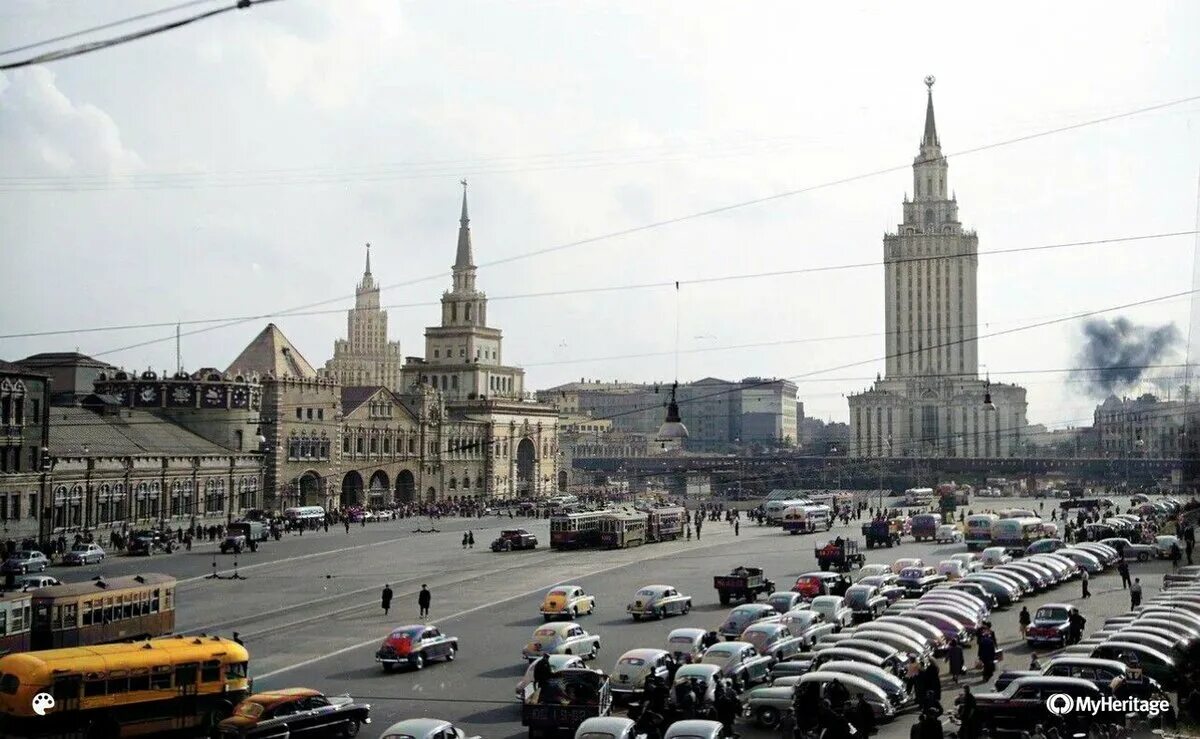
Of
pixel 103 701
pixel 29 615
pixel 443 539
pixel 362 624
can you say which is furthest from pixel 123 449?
pixel 103 701

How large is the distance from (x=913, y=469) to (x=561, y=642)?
121751 mm

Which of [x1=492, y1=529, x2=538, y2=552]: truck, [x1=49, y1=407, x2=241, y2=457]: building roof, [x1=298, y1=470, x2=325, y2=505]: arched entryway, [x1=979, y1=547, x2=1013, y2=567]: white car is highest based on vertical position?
[x1=49, y1=407, x2=241, y2=457]: building roof

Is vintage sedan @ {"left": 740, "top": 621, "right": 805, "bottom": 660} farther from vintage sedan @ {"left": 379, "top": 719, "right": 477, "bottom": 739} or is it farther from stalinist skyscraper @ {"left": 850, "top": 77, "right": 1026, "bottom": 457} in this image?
stalinist skyscraper @ {"left": 850, "top": 77, "right": 1026, "bottom": 457}

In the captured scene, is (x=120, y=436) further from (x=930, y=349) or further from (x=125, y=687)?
(x=930, y=349)

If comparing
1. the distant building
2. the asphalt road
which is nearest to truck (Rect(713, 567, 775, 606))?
the asphalt road

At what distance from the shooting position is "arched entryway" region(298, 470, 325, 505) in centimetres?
8456

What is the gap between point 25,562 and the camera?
44.6 meters

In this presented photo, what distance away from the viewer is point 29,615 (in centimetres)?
2734

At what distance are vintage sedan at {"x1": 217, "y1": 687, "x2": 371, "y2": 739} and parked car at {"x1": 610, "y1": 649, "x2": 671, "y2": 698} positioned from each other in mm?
4723

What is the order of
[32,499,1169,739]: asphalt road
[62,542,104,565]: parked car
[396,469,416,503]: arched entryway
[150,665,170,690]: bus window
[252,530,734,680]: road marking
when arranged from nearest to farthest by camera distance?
[150,665,170,690]: bus window, [32,499,1169,739]: asphalt road, [252,530,734,680]: road marking, [62,542,104,565]: parked car, [396,469,416,503]: arched entryway

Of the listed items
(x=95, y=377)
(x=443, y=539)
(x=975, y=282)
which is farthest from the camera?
(x=975, y=282)

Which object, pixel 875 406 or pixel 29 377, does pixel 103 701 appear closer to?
pixel 29 377

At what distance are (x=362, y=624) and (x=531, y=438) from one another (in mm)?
84845

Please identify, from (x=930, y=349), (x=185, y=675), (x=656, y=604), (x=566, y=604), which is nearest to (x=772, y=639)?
(x=656, y=604)
